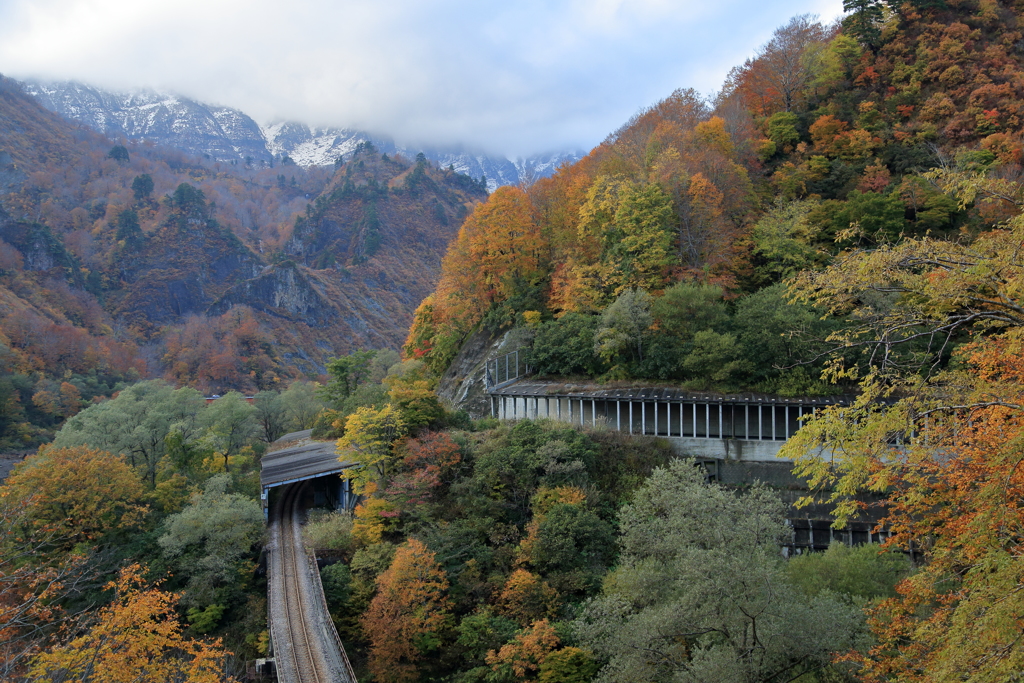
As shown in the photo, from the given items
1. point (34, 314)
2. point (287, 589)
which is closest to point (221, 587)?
point (287, 589)

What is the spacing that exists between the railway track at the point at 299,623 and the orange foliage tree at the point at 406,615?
1.40m

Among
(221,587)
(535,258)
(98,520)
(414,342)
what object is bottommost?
(221,587)

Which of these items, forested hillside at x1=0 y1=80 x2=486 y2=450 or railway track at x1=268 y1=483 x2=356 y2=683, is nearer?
railway track at x1=268 y1=483 x2=356 y2=683

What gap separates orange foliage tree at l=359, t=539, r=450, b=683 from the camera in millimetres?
19766

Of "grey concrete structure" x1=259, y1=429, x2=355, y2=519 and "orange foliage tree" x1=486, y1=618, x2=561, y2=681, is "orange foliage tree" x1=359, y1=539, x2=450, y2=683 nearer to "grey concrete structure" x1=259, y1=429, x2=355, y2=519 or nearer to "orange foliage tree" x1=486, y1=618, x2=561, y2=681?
"orange foliage tree" x1=486, y1=618, x2=561, y2=681

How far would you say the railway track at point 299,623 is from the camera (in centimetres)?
1842

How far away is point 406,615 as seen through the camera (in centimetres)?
2009

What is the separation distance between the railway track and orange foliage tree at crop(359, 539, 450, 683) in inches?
55.2

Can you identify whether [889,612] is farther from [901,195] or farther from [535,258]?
[901,195]

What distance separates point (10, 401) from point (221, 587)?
50.0 metres

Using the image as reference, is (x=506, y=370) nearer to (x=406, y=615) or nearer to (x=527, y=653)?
(x=406, y=615)

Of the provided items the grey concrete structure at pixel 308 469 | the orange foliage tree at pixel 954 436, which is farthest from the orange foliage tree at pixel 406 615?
the orange foliage tree at pixel 954 436

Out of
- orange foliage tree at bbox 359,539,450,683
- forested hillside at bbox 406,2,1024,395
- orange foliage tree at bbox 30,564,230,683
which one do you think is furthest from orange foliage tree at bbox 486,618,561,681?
forested hillside at bbox 406,2,1024,395

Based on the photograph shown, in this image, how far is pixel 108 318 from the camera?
10575 cm
